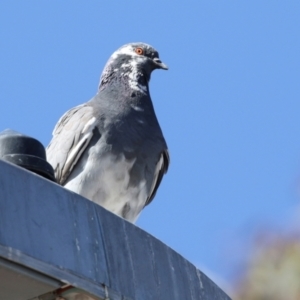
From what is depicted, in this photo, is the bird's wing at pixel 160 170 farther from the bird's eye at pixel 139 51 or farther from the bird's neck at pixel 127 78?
the bird's eye at pixel 139 51

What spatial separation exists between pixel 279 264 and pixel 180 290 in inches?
241

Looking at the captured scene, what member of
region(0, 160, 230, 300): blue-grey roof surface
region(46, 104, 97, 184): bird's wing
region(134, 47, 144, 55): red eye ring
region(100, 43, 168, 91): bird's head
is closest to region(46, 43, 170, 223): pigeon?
region(46, 104, 97, 184): bird's wing

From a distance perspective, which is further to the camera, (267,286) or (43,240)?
(267,286)

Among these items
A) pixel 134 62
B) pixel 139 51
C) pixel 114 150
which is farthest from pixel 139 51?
pixel 114 150

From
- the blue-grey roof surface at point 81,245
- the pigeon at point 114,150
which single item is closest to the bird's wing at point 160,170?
the pigeon at point 114,150

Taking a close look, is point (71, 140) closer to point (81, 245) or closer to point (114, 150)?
point (114, 150)

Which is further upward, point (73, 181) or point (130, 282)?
point (73, 181)

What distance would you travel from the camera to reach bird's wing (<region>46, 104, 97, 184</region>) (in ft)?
33.1

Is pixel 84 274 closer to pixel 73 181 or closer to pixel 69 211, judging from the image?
pixel 69 211

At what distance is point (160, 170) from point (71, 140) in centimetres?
90

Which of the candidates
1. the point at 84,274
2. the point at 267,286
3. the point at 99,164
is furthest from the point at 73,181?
the point at 84,274

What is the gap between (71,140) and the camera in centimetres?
1028

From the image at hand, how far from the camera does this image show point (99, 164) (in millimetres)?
9906

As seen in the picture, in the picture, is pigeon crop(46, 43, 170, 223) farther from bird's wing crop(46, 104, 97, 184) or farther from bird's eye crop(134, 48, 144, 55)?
bird's eye crop(134, 48, 144, 55)
